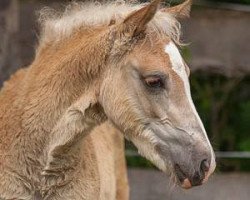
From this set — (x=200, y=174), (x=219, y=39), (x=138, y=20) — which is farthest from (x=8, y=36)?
(x=200, y=174)

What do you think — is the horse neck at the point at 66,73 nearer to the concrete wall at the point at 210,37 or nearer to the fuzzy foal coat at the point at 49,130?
the fuzzy foal coat at the point at 49,130

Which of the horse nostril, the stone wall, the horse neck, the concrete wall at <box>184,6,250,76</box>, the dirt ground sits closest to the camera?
the horse nostril

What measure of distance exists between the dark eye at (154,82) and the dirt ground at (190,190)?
2.70 m

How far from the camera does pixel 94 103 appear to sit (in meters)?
7.07

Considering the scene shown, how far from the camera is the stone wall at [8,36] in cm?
852

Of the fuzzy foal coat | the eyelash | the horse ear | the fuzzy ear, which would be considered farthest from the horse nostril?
the fuzzy ear

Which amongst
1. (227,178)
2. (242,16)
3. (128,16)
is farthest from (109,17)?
(227,178)

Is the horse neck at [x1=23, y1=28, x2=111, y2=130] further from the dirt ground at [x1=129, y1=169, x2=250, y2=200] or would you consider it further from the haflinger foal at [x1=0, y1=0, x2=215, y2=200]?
the dirt ground at [x1=129, y1=169, x2=250, y2=200]

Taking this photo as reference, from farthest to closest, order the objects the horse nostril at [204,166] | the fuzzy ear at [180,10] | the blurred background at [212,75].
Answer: the blurred background at [212,75], the fuzzy ear at [180,10], the horse nostril at [204,166]

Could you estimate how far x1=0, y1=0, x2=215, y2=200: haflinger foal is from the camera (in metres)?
6.87

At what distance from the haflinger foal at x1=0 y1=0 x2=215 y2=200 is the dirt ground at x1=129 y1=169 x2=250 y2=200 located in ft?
6.25

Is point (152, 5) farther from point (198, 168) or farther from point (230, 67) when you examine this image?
point (230, 67)

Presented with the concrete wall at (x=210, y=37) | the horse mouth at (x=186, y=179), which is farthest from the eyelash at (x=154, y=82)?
the concrete wall at (x=210, y=37)

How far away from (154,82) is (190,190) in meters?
2.86
